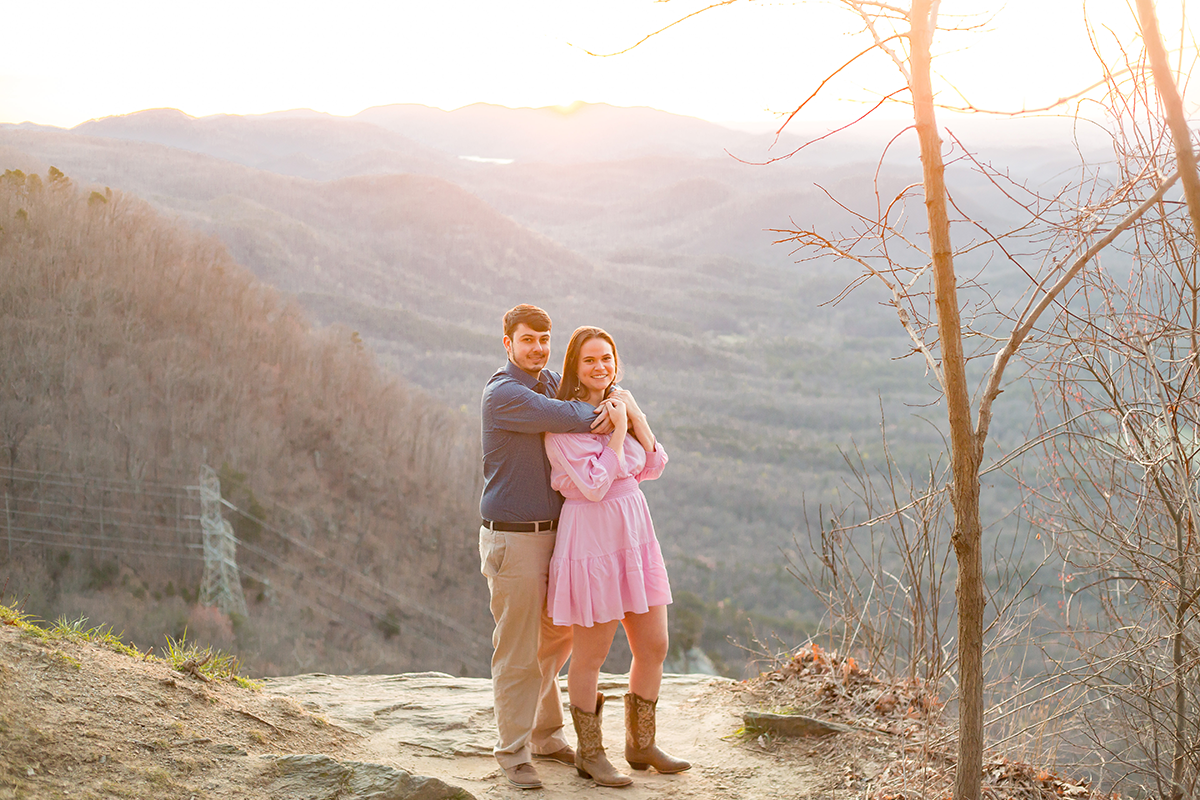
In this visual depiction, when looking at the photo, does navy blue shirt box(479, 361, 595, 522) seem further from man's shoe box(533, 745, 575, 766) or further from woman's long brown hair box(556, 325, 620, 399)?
man's shoe box(533, 745, 575, 766)

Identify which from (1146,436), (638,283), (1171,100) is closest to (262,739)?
(1171,100)

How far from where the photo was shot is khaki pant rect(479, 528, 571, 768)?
371 centimetres

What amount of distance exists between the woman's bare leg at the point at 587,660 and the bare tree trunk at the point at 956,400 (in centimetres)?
150

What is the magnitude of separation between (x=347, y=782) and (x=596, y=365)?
2.05m

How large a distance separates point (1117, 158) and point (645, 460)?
96.9 inches

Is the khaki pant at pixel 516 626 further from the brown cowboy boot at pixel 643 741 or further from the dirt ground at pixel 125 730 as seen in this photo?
the dirt ground at pixel 125 730

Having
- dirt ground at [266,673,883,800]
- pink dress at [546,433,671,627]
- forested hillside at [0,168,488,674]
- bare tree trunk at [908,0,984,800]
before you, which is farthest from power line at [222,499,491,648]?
bare tree trunk at [908,0,984,800]

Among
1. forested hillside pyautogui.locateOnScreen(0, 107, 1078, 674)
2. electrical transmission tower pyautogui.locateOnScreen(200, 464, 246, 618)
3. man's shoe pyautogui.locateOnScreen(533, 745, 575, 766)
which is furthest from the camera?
forested hillside pyautogui.locateOnScreen(0, 107, 1078, 674)

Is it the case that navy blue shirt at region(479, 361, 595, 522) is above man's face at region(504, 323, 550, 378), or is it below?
below

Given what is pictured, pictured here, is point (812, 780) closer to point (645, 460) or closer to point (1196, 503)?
point (645, 460)

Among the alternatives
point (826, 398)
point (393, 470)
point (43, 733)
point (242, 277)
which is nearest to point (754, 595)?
point (393, 470)

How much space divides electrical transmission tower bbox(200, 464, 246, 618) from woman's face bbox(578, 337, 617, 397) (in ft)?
36.8

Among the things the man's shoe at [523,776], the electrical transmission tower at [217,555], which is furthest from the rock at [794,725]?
the electrical transmission tower at [217,555]

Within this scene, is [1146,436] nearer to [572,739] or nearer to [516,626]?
[516,626]
